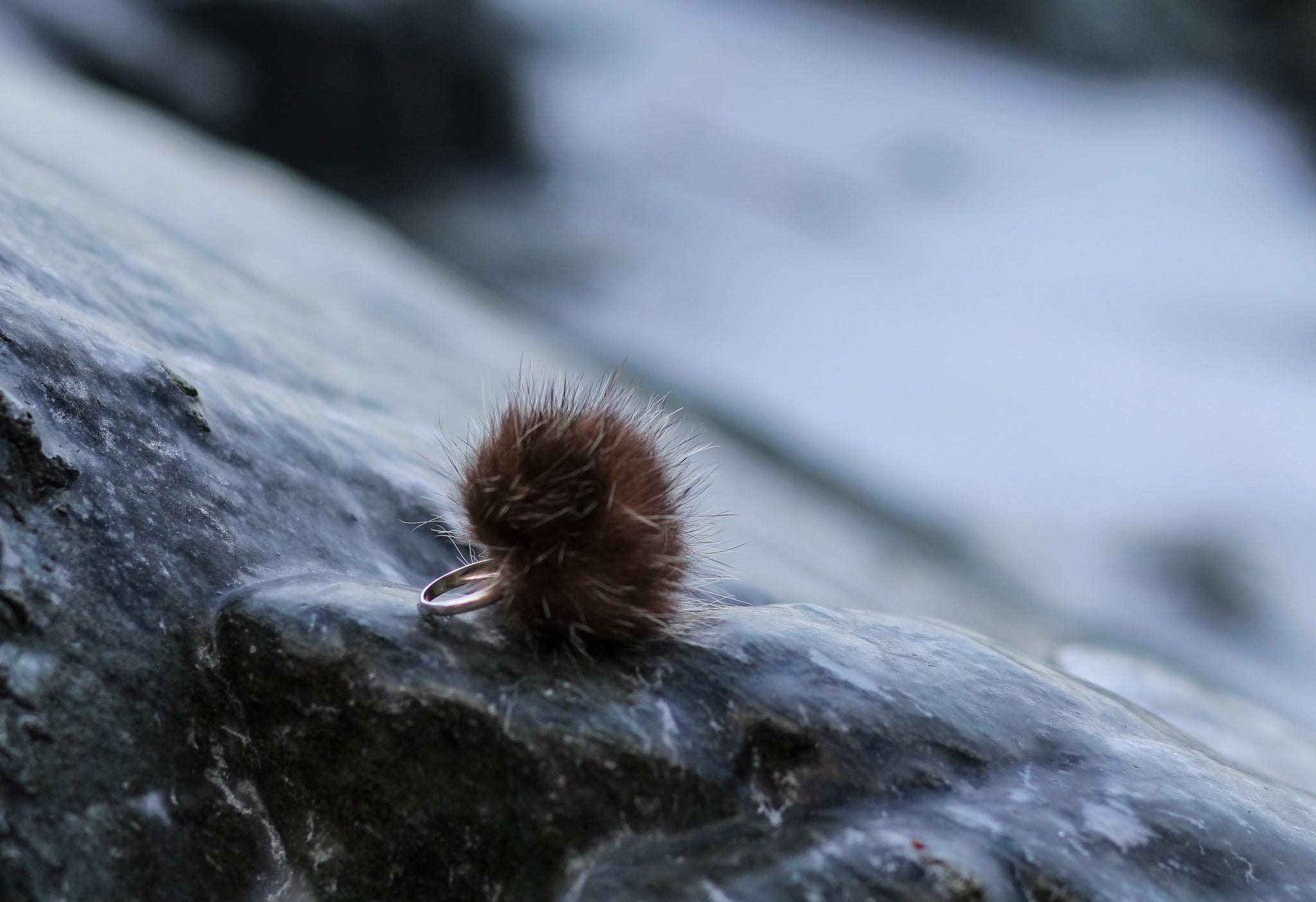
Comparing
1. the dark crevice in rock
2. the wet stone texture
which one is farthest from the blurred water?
the dark crevice in rock

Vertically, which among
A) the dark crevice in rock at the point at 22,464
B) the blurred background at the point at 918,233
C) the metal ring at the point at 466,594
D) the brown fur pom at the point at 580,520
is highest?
the blurred background at the point at 918,233

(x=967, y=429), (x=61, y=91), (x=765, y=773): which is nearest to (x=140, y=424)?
(x=765, y=773)

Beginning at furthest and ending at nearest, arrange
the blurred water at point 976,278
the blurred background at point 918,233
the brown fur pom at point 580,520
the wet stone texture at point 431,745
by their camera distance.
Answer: the blurred water at point 976,278 < the blurred background at point 918,233 < the brown fur pom at point 580,520 < the wet stone texture at point 431,745

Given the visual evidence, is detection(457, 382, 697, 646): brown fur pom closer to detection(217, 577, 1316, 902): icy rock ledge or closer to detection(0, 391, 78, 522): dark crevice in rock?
detection(217, 577, 1316, 902): icy rock ledge

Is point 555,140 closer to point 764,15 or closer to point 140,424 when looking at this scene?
point 764,15

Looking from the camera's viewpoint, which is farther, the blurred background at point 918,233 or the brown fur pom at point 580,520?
the blurred background at point 918,233

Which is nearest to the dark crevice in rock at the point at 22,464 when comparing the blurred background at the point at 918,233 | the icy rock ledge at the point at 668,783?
the icy rock ledge at the point at 668,783

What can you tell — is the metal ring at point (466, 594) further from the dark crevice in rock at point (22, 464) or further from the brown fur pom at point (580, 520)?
the dark crevice in rock at point (22, 464)
